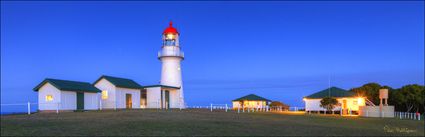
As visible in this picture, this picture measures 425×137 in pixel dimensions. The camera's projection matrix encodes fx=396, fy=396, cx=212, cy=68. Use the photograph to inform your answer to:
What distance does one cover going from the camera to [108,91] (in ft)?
118

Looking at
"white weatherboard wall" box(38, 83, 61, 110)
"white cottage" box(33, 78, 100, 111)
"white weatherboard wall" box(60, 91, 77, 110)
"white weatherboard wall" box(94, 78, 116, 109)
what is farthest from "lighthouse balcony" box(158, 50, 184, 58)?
"white weatherboard wall" box(38, 83, 61, 110)

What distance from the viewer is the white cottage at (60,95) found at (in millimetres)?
29109

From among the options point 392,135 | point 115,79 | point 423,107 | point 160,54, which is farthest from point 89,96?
point 423,107

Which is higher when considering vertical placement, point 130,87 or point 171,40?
point 171,40

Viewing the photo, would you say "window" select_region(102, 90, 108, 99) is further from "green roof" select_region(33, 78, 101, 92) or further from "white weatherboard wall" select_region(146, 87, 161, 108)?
"white weatherboard wall" select_region(146, 87, 161, 108)

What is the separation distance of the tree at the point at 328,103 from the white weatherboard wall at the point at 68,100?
23.3 meters

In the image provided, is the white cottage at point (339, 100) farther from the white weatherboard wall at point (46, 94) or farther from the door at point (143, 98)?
the white weatherboard wall at point (46, 94)

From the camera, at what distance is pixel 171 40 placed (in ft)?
146

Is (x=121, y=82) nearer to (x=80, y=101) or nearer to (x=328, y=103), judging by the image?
(x=80, y=101)

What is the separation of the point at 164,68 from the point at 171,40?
10.9 ft

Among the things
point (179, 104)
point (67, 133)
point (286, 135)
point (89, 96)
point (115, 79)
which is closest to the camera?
point (67, 133)

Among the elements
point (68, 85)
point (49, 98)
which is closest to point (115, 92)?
point (68, 85)

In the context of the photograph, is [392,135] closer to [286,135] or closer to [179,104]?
[286,135]

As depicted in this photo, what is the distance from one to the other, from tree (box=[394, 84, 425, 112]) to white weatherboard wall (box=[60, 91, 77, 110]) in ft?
125
